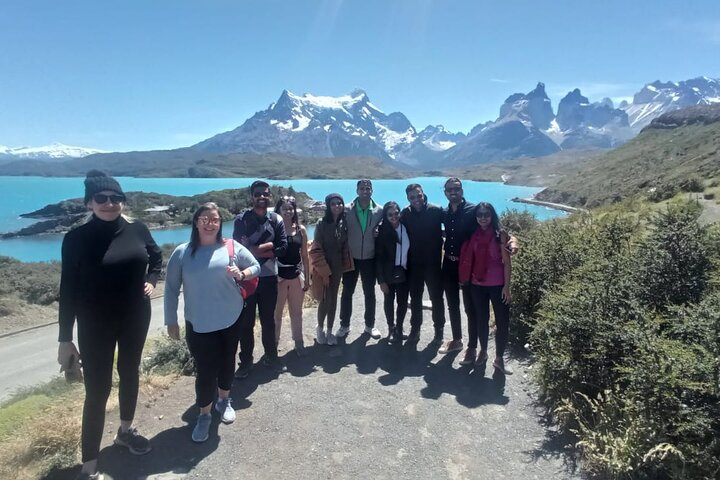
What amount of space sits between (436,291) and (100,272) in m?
3.64

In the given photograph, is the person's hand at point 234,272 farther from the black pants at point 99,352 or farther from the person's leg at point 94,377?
the person's leg at point 94,377

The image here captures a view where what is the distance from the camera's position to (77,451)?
3396mm

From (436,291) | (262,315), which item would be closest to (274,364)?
(262,315)

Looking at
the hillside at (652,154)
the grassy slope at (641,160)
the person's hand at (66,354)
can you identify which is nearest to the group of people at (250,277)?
the person's hand at (66,354)

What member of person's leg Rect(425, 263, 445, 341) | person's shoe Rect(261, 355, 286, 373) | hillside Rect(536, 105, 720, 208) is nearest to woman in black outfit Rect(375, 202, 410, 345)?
person's leg Rect(425, 263, 445, 341)

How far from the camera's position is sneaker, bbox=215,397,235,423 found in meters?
3.90

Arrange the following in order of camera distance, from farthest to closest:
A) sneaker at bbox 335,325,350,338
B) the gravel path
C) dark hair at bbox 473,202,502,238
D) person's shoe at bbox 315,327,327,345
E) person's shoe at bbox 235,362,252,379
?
sneaker at bbox 335,325,350,338
person's shoe at bbox 315,327,327,345
person's shoe at bbox 235,362,252,379
dark hair at bbox 473,202,502,238
the gravel path

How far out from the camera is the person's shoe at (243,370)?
4785mm

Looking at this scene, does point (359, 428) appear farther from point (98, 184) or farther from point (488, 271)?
point (98, 184)

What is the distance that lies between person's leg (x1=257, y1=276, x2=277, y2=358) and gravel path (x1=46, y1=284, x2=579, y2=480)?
0.37 m

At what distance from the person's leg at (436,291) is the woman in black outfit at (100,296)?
3129 millimetres

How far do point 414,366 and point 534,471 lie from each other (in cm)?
200

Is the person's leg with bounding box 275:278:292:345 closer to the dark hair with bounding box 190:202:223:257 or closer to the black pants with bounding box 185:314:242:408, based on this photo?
the black pants with bounding box 185:314:242:408

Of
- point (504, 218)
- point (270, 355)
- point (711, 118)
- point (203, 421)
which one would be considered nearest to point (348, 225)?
point (270, 355)
